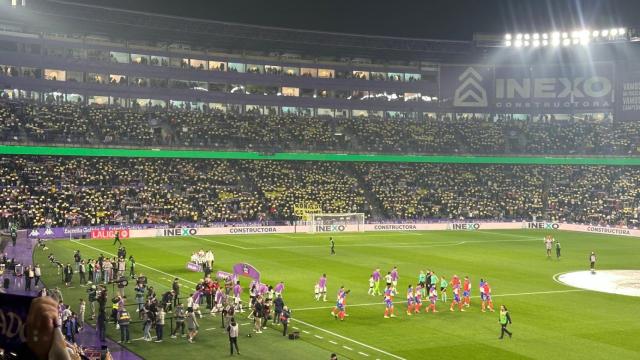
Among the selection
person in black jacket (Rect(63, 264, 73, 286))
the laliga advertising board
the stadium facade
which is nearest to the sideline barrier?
the laliga advertising board

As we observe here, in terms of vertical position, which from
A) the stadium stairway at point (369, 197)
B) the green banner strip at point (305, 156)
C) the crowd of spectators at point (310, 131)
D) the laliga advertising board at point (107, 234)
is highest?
the crowd of spectators at point (310, 131)

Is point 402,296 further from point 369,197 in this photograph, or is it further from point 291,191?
point 369,197

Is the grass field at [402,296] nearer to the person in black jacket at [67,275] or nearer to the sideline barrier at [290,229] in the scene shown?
the person in black jacket at [67,275]

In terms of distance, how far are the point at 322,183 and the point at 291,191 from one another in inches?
220

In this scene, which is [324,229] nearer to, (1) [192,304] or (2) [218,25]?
(2) [218,25]

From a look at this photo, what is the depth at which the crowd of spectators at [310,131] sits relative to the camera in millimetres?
81938

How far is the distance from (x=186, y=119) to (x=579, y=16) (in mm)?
57815

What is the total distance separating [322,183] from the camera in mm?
91312

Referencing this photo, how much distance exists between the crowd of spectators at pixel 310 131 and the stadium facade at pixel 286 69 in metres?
2.57

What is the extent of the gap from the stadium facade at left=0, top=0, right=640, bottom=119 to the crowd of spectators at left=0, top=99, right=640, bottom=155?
8.45 feet

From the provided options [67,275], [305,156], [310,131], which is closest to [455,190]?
[305,156]

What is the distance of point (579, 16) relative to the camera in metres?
100

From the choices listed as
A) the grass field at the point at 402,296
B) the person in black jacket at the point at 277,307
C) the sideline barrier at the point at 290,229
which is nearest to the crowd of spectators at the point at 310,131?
the sideline barrier at the point at 290,229

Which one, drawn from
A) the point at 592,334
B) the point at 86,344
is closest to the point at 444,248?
the point at 592,334
